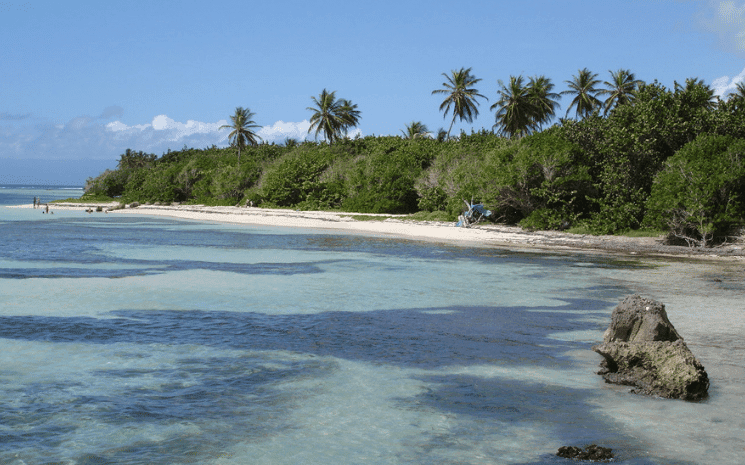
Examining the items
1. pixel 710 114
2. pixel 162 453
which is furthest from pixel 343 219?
pixel 162 453

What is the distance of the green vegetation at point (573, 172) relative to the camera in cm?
2500

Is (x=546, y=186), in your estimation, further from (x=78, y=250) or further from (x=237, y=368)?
(x=237, y=368)

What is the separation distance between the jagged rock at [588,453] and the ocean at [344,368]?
11 centimetres

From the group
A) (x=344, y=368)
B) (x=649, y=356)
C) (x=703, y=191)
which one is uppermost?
(x=703, y=191)

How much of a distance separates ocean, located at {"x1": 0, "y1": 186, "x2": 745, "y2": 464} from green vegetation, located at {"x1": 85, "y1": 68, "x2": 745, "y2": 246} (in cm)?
739

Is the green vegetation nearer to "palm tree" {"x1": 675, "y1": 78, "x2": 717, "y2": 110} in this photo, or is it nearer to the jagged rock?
"palm tree" {"x1": 675, "y1": 78, "x2": 717, "y2": 110}

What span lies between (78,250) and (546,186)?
70.5 feet

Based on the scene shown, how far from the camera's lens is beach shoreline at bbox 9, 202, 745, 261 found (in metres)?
24.5

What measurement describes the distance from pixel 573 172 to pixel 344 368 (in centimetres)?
2474

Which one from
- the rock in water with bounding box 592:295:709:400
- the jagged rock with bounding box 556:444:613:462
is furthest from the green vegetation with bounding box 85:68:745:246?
the jagged rock with bounding box 556:444:613:462

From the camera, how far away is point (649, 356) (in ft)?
25.6

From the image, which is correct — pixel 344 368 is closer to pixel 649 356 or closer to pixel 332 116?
pixel 649 356

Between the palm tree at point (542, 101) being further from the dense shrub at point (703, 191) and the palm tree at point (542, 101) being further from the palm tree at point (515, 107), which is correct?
the dense shrub at point (703, 191)

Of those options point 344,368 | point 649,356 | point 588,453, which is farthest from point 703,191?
point 588,453
